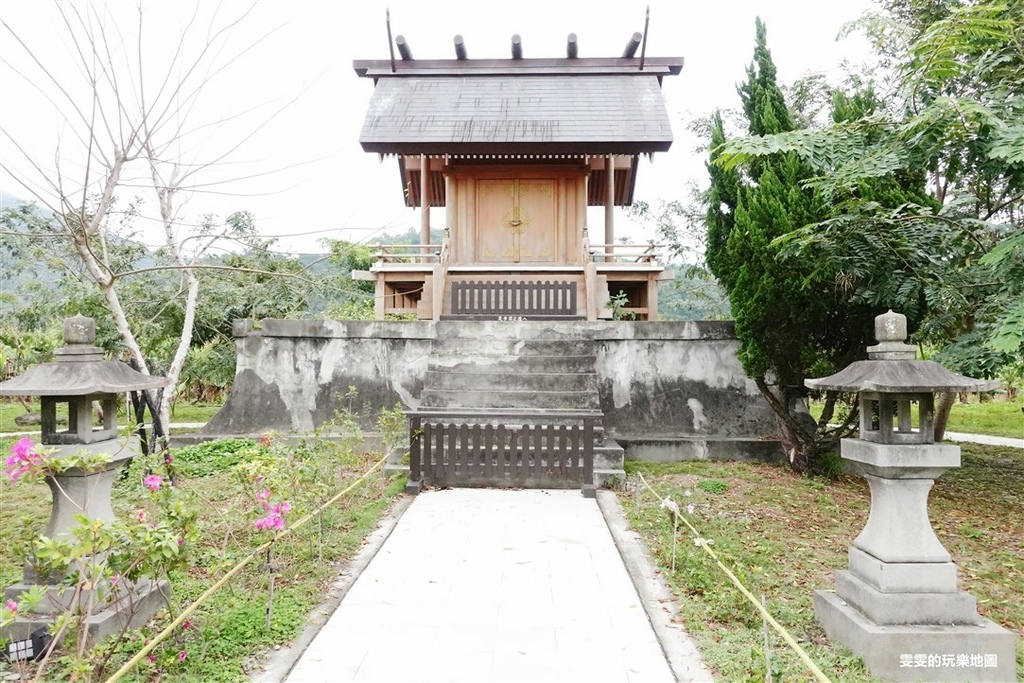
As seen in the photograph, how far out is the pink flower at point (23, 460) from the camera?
3.40 m

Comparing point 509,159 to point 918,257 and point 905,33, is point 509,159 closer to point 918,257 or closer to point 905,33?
point 905,33

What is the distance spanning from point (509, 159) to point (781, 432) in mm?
8008

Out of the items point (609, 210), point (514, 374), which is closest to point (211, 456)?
point (514, 374)

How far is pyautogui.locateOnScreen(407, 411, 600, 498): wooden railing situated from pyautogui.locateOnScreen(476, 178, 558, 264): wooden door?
6892 millimetres

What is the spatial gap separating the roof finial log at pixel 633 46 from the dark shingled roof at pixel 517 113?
2.37 feet

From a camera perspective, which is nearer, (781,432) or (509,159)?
(781,432)

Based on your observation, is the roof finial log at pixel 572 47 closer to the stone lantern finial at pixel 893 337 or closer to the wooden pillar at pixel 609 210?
the wooden pillar at pixel 609 210

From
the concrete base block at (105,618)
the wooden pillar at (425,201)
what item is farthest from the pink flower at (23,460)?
the wooden pillar at (425,201)

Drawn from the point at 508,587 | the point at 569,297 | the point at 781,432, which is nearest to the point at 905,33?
the point at 781,432

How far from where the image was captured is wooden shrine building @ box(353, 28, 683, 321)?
11.7m

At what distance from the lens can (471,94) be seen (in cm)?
1434

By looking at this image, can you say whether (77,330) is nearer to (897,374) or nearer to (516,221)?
(897,374)

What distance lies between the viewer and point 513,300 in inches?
436

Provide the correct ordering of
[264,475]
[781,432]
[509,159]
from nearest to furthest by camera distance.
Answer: [264,475] → [781,432] → [509,159]
